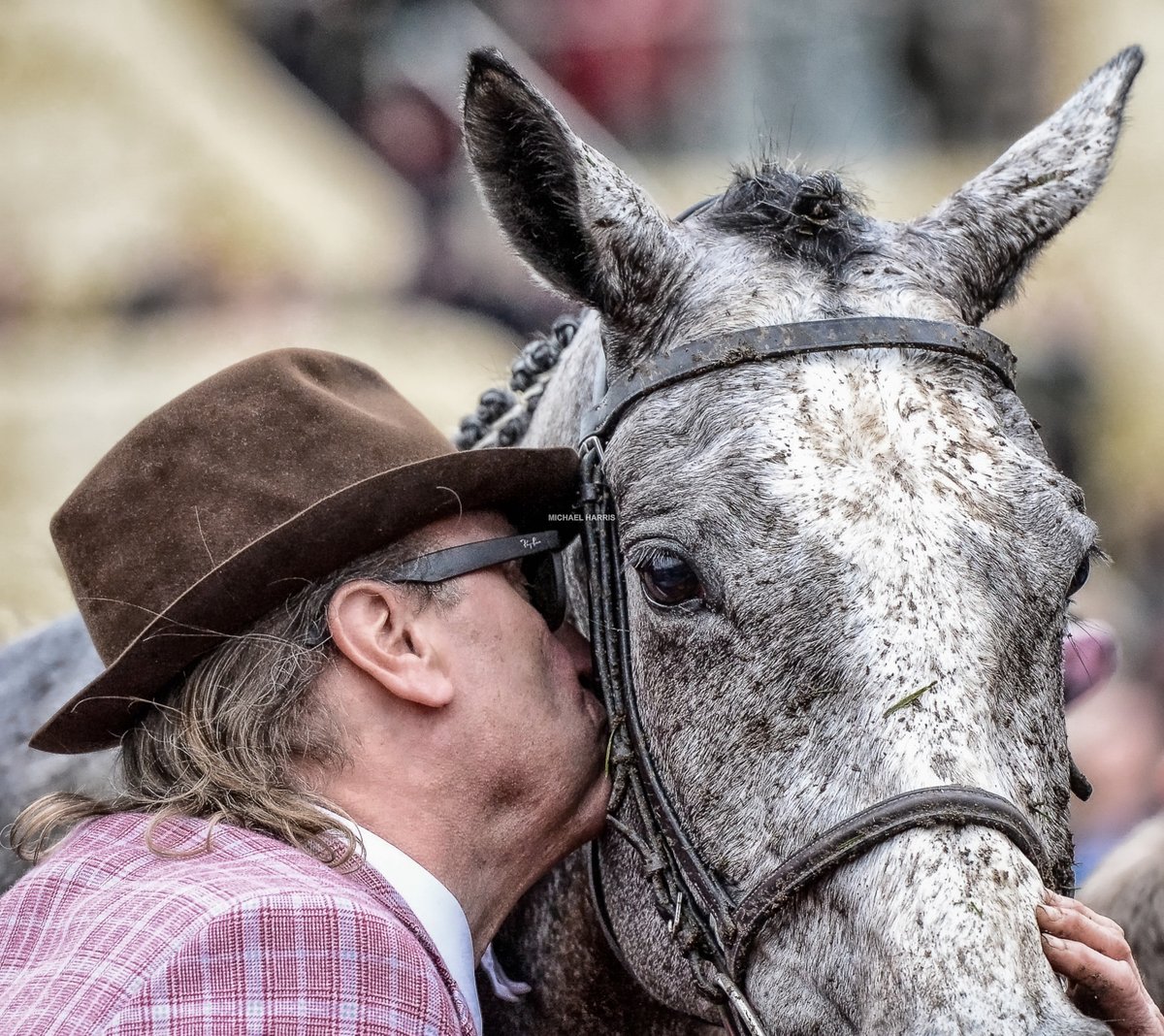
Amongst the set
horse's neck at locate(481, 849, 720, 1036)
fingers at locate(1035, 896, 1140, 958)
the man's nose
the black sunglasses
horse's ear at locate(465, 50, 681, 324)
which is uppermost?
horse's ear at locate(465, 50, 681, 324)

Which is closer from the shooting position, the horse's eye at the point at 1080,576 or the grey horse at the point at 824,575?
the grey horse at the point at 824,575

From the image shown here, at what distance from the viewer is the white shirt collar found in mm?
1948

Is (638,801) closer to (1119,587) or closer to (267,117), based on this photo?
(1119,587)

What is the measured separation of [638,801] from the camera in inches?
85.4

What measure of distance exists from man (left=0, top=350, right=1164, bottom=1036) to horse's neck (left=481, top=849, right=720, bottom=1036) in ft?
0.90

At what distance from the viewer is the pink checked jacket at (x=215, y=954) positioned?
1.55 m

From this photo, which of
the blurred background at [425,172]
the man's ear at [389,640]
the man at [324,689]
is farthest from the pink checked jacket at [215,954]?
the blurred background at [425,172]

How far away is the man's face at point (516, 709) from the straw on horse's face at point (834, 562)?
16 cm

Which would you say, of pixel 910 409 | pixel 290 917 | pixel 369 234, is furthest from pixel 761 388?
pixel 369 234

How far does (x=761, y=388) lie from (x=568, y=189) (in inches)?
22.7

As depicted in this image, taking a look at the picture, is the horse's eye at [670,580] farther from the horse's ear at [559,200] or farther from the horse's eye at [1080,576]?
the horse's eye at [1080,576]

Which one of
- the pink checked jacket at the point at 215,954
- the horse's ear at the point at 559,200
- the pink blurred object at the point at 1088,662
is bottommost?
the pink checked jacket at the point at 215,954

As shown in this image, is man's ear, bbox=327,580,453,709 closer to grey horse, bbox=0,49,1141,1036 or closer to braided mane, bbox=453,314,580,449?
grey horse, bbox=0,49,1141,1036

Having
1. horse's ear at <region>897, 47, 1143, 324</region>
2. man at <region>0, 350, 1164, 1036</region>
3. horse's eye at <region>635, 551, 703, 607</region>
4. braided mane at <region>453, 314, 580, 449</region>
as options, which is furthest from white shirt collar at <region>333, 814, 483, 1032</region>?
horse's ear at <region>897, 47, 1143, 324</region>
